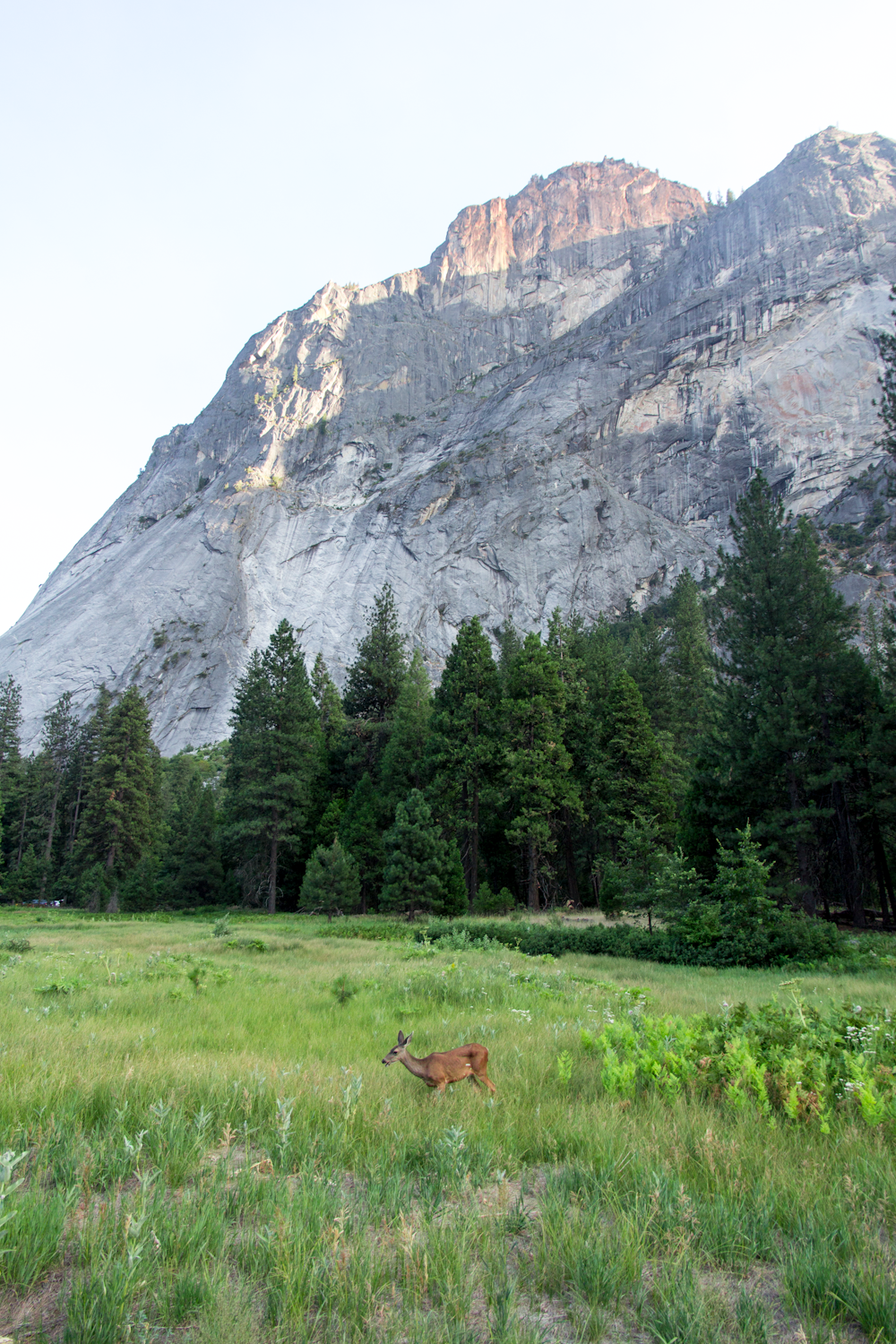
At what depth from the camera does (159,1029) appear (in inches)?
276

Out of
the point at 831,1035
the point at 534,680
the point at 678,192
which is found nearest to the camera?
the point at 831,1035

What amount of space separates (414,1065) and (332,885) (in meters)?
31.1

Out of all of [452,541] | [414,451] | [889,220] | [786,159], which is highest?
[786,159]

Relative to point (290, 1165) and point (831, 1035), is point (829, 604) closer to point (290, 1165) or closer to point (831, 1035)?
point (831, 1035)

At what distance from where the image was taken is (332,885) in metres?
34.8

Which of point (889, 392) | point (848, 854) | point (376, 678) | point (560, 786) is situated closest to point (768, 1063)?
point (848, 854)

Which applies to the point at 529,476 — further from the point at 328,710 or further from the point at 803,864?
the point at 803,864

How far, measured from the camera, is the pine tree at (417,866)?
3069cm

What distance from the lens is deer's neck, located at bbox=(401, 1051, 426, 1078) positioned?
520cm

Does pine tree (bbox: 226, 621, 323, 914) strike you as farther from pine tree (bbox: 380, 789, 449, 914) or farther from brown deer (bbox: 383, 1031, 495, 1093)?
brown deer (bbox: 383, 1031, 495, 1093)

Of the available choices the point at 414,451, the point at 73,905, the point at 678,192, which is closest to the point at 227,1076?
the point at 73,905

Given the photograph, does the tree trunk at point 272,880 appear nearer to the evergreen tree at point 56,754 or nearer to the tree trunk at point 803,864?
the tree trunk at point 803,864

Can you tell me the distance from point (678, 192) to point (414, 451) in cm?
12639

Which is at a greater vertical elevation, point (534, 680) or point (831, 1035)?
point (534, 680)
